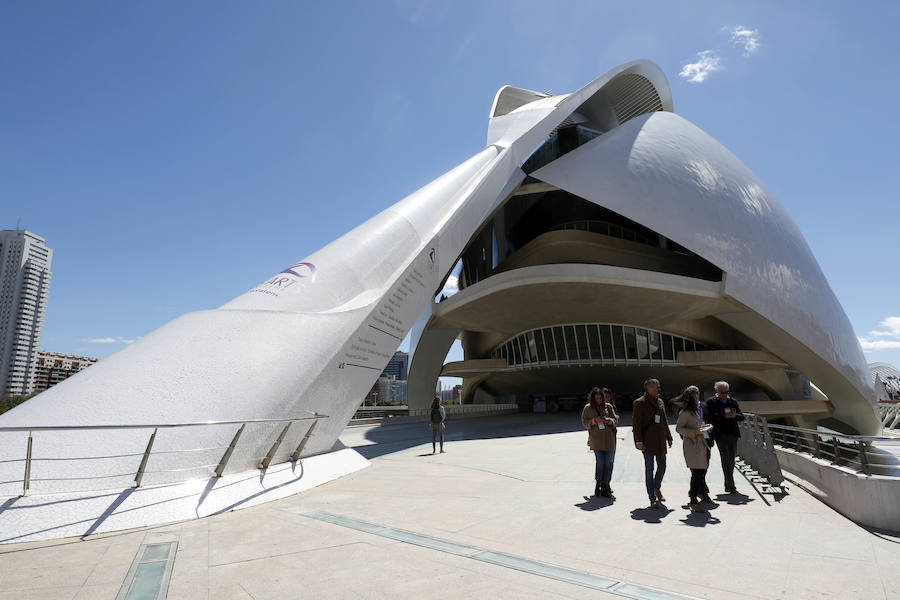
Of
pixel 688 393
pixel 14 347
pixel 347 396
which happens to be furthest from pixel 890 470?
pixel 14 347

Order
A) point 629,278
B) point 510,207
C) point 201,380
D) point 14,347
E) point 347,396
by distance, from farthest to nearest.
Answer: point 14,347, point 510,207, point 629,278, point 347,396, point 201,380

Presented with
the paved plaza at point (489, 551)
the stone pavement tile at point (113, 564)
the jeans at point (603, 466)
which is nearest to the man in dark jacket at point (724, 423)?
the paved plaza at point (489, 551)

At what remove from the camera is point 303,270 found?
9039mm

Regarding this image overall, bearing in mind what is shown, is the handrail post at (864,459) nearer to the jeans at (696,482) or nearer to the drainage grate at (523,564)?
the jeans at (696,482)

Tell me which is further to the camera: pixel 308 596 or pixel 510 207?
pixel 510 207

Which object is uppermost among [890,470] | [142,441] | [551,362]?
[551,362]

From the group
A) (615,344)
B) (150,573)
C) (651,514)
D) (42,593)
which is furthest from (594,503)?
(615,344)

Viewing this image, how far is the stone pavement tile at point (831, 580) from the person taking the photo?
2762 millimetres

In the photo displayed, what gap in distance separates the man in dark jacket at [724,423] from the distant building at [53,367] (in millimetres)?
100518

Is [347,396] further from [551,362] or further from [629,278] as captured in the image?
[551,362]

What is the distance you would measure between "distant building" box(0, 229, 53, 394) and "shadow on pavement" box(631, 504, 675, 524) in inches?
3586

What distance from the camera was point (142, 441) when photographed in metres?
→ 5.26

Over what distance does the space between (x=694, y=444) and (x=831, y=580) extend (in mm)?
2337

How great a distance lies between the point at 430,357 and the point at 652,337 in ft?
41.7
